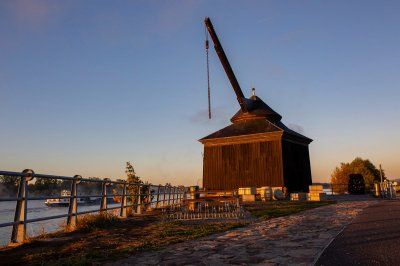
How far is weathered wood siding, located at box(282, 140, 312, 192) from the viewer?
1259 inches

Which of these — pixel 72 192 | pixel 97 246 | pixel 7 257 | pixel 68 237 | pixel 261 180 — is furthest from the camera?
pixel 261 180

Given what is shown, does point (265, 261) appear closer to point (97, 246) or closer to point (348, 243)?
point (348, 243)

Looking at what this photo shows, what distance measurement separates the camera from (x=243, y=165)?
109 feet

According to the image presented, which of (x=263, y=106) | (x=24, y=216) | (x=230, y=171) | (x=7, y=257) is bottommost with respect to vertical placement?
(x=7, y=257)

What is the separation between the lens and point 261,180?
32094 mm

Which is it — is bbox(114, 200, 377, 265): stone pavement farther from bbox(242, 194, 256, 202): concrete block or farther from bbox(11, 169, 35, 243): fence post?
bbox(242, 194, 256, 202): concrete block

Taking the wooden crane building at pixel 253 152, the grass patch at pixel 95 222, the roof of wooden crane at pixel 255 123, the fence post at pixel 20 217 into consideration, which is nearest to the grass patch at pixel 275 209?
the grass patch at pixel 95 222

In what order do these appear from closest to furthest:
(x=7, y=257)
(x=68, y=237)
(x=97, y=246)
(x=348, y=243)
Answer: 1. (x=7, y=257)
2. (x=348, y=243)
3. (x=97, y=246)
4. (x=68, y=237)

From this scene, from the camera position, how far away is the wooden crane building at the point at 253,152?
3173 centimetres

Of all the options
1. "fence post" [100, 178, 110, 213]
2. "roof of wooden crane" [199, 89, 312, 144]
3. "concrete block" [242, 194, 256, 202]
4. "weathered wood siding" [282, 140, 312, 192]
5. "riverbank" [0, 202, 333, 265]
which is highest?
"roof of wooden crane" [199, 89, 312, 144]

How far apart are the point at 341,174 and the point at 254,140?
133 ft

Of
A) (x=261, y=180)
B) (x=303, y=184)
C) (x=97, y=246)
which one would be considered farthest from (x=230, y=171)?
(x=97, y=246)

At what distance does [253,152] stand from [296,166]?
476 cm

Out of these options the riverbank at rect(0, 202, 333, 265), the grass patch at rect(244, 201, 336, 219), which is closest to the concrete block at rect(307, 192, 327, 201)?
the grass patch at rect(244, 201, 336, 219)
